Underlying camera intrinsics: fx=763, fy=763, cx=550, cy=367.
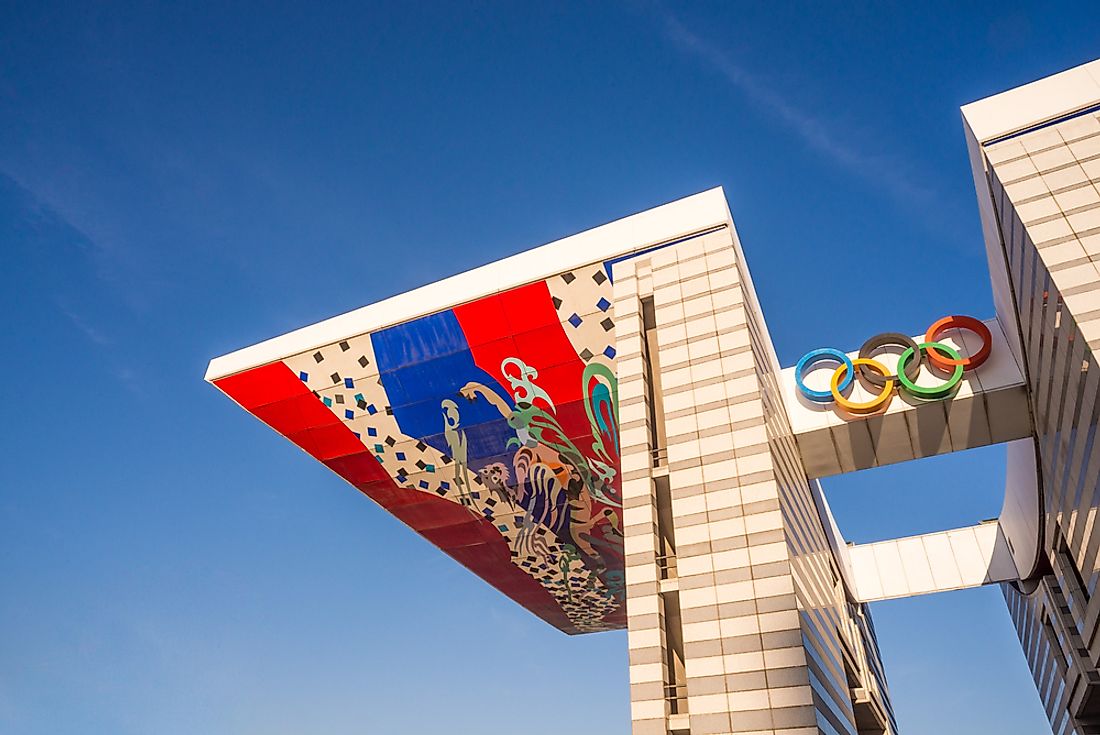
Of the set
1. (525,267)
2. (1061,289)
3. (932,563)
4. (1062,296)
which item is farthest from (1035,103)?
(932,563)

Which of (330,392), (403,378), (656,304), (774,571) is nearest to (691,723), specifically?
(774,571)

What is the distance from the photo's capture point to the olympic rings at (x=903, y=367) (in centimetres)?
2123

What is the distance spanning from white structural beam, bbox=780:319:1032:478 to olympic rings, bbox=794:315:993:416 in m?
0.31

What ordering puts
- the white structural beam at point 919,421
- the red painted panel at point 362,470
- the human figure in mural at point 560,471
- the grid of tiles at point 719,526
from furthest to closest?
the red painted panel at point 362,470
the human figure in mural at point 560,471
the white structural beam at point 919,421
the grid of tiles at point 719,526

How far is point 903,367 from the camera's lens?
2158cm

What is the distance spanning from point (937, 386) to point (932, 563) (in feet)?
57.2

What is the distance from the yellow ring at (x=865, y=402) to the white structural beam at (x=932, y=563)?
1679 centimetres

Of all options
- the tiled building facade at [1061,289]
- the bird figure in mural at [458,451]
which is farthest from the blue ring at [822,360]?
the bird figure in mural at [458,451]

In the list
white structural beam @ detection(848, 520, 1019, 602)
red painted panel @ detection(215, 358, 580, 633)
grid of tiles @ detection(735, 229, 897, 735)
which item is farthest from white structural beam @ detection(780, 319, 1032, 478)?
white structural beam @ detection(848, 520, 1019, 602)

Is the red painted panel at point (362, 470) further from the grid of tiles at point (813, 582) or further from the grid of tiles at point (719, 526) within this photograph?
the grid of tiles at point (813, 582)

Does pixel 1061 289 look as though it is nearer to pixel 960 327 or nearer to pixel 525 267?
pixel 960 327

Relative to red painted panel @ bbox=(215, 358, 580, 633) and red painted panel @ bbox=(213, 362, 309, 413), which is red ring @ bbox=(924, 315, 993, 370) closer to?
red painted panel @ bbox=(215, 358, 580, 633)

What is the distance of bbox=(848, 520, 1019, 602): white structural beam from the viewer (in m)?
33.9

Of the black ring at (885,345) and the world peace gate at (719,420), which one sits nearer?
the world peace gate at (719,420)
